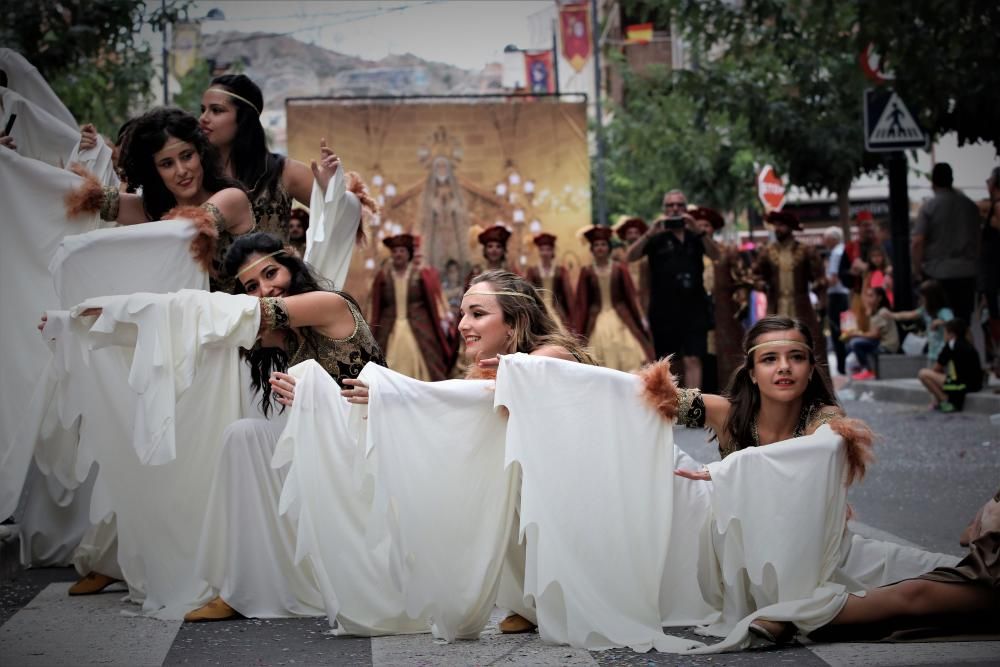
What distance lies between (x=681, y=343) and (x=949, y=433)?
12.0ft

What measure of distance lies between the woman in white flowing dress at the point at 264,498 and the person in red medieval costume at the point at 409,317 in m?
9.87

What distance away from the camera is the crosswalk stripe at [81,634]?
4.89 metres

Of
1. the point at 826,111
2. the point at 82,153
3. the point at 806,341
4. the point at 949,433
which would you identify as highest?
the point at 826,111

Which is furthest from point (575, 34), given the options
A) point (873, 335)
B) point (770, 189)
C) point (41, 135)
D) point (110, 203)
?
point (110, 203)

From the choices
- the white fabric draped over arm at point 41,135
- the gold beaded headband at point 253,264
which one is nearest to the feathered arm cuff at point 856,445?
the gold beaded headband at point 253,264

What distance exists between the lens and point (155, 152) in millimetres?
6750

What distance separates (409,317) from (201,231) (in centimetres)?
Result: 987

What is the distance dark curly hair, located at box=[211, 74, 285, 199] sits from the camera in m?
7.24

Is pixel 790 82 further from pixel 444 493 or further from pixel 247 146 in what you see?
pixel 444 493

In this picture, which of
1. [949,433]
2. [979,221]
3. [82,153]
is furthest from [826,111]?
[82,153]

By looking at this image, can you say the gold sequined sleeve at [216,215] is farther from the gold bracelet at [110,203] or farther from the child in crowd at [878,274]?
the child in crowd at [878,274]

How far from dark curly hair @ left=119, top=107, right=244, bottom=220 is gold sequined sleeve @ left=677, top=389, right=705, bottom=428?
2.44 m

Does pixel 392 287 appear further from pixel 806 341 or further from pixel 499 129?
pixel 806 341

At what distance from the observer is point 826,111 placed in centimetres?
2061
